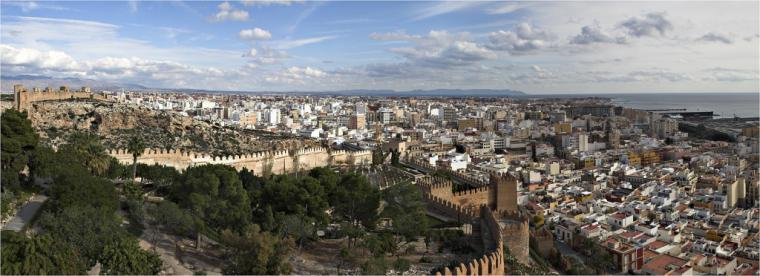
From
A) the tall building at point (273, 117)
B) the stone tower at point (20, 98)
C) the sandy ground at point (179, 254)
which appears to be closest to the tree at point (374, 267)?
the sandy ground at point (179, 254)

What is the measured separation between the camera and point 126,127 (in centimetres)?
2725

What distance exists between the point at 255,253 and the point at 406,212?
15.1ft

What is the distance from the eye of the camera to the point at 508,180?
16.1 meters

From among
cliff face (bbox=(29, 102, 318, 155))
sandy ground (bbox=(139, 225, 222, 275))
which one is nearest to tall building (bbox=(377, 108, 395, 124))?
cliff face (bbox=(29, 102, 318, 155))

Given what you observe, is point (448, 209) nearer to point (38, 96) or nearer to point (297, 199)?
point (297, 199)

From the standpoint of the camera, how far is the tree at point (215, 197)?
10.7 meters

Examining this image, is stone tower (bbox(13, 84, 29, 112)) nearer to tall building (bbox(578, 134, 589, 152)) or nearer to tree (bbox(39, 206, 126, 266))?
tree (bbox(39, 206, 126, 266))

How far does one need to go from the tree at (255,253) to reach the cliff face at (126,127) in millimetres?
14000

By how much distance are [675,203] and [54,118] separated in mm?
28284

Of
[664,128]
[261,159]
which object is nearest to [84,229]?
[261,159]

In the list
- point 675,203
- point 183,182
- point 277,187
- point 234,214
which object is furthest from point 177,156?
point 675,203

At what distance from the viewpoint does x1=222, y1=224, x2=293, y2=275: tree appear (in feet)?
28.5

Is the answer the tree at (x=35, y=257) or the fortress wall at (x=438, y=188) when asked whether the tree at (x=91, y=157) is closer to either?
the tree at (x=35, y=257)

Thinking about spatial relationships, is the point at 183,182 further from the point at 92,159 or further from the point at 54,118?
the point at 54,118
